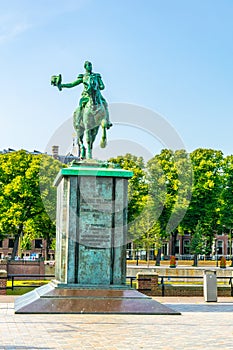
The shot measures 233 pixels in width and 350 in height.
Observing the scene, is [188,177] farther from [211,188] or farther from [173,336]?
[173,336]

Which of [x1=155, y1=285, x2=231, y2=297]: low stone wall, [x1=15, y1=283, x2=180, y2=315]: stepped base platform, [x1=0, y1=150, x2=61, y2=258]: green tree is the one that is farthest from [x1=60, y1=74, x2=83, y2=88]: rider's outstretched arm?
[x1=0, y1=150, x2=61, y2=258]: green tree

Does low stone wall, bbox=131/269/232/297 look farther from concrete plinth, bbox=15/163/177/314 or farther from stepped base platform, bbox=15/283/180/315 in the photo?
stepped base platform, bbox=15/283/180/315

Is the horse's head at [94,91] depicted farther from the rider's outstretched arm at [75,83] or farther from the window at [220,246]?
the window at [220,246]

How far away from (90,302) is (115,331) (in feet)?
11.2

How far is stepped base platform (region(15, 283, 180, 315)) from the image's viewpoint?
15.1 meters

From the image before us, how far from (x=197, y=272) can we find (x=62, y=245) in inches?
1247

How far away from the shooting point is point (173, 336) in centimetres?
1147

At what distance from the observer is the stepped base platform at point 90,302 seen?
15.1m

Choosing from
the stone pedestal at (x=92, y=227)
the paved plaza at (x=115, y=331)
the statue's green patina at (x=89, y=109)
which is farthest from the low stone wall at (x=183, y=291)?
the statue's green patina at (x=89, y=109)

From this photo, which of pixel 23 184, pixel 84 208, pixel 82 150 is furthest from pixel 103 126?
pixel 23 184

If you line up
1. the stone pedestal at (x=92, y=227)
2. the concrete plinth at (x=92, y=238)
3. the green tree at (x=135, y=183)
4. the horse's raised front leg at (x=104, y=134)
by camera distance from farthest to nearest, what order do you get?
the green tree at (x=135, y=183)
the horse's raised front leg at (x=104, y=134)
the stone pedestal at (x=92, y=227)
the concrete plinth at (x=92, y=238)

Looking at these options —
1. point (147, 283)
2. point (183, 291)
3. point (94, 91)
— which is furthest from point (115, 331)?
point (183, 291)

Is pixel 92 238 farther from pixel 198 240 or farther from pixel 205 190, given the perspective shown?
pixel 198 240

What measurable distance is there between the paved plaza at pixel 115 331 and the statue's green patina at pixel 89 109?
5.23m
